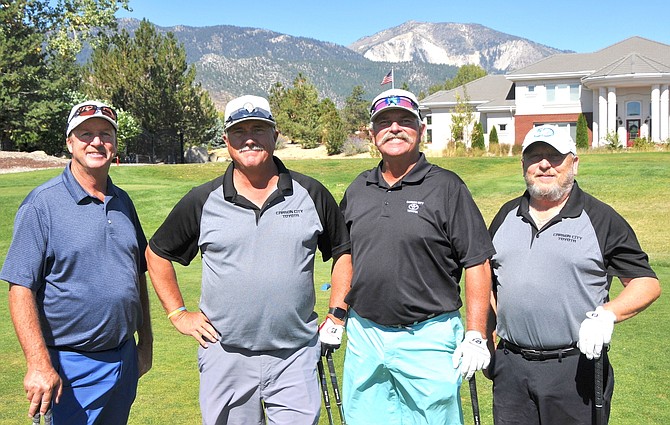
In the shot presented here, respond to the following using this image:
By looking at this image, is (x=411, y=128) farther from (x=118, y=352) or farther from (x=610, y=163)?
(x=610, y=163)

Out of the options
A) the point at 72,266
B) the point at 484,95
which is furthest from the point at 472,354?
the point at 484,95

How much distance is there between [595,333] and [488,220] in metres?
13.4

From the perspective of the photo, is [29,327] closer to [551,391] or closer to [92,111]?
[92,111]

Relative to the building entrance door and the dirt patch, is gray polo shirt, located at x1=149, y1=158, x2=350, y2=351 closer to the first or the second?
the dirt patch

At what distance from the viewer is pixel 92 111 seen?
3668 mm

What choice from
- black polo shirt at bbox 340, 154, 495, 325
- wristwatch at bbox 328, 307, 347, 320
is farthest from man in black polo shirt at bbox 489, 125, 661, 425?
wristwatch at bbox 328, 307, 347, 320

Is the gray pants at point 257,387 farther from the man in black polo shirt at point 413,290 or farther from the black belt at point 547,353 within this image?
the black belt at point 547,353

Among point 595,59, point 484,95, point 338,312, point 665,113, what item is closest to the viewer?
point 338,312

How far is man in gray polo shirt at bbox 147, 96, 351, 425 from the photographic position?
3527 mm

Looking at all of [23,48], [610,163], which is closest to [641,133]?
[610,163]

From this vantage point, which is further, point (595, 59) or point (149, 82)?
point (149, 82)

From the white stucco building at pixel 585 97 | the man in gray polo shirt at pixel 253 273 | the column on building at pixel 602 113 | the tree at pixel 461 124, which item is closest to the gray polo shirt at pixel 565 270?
the man in gray polo shirt at pixel 253 273

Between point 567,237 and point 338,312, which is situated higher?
point 567,237

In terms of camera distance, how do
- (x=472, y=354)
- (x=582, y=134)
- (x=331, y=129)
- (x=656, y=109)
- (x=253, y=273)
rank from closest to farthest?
(x=472, y=354)
(x=253, y=273)
(x=656, y=109)
(x=582, y=134)
(x=331, y=129)
